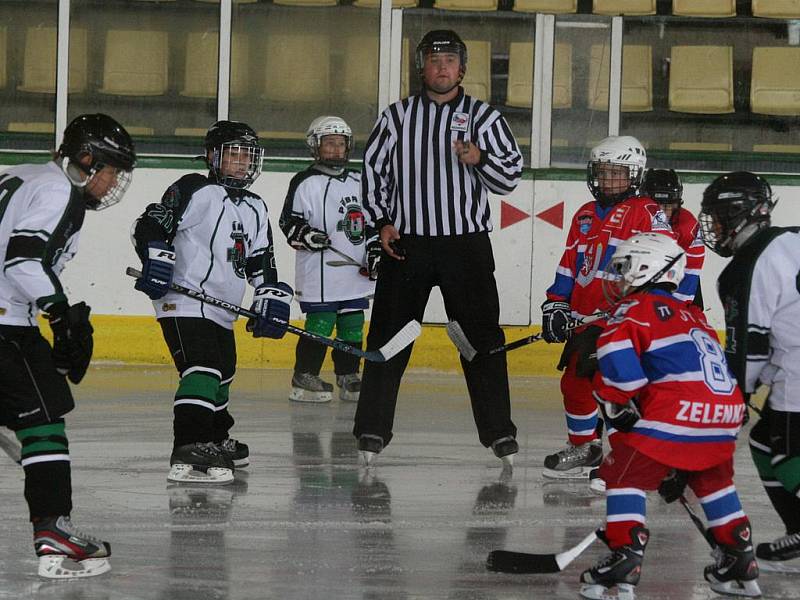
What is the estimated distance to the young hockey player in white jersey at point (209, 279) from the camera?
5.17 meters

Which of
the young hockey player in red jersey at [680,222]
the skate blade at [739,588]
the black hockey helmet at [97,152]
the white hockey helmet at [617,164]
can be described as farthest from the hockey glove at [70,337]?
the young hockey player in red jersey at [680,222]

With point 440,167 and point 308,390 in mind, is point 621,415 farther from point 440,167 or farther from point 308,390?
point 308,390

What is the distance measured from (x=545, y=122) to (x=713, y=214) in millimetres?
4911

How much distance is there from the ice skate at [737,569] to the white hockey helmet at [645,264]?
686mm

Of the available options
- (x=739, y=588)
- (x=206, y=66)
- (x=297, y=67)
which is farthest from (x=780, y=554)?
(x=206, y=66)

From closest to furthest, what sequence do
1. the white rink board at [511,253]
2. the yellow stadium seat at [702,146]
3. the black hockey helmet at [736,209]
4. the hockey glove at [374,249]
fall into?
the black hockey helmet at [736,209] → the hockey glove at [374,249] → the white rink board at [511,253] → the yellow stadium seat at [702,146]

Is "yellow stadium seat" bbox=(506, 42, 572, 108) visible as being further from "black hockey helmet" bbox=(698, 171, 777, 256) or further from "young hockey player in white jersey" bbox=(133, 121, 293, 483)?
"black hockey helmet" bbox=(698, 171, 777, 256)

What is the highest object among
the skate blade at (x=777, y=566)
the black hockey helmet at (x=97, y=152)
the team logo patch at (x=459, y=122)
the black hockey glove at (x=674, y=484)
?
the team logo patch at (x=459, y=122)

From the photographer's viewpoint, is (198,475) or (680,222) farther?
(680,222)

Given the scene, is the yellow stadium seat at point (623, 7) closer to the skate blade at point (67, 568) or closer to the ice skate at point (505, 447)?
the ice skate at point (505, 447)

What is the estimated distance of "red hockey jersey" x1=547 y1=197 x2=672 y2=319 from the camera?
5348 millimetres

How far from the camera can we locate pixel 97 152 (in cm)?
393

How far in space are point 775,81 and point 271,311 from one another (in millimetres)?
4809

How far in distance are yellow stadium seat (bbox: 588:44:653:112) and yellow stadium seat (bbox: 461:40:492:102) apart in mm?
612
